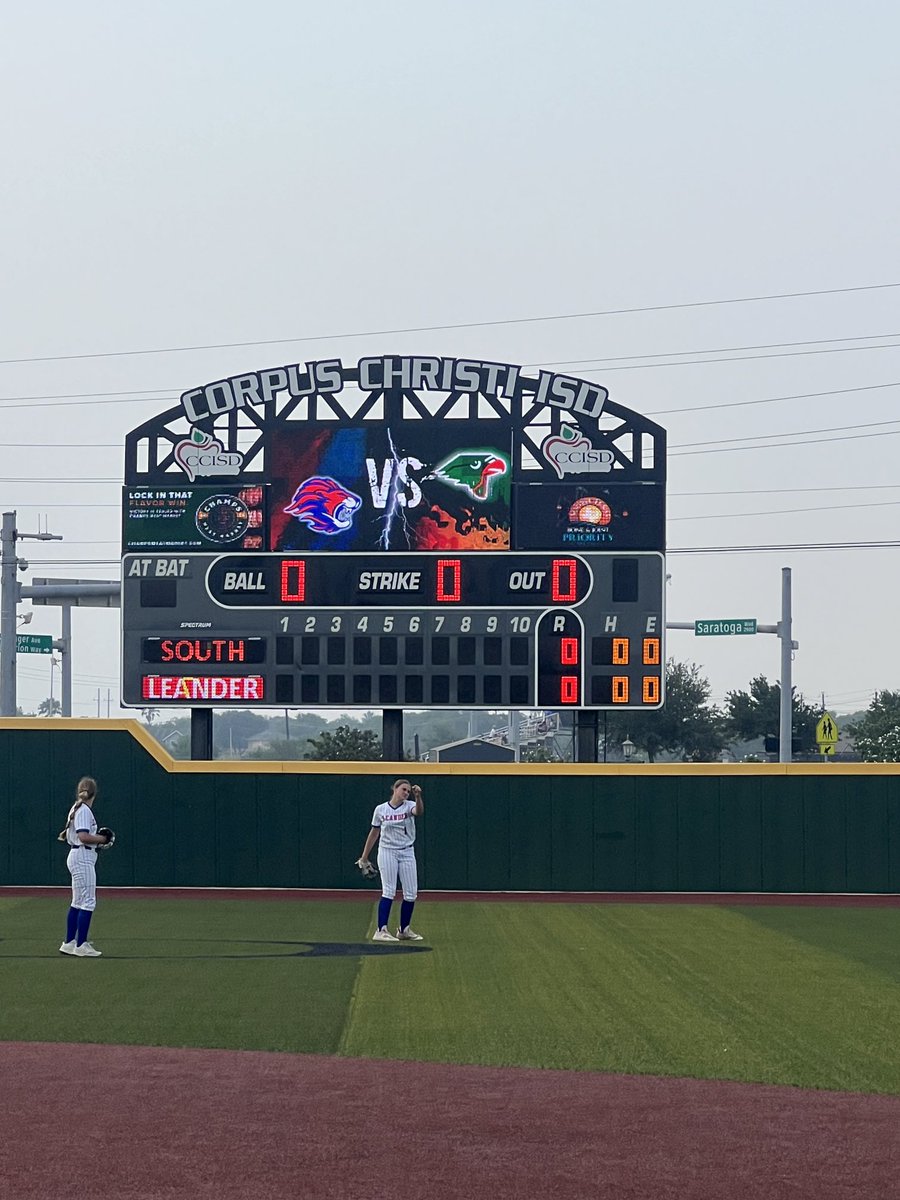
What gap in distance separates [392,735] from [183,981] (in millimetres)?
12766

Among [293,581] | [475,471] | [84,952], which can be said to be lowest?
[84,952]

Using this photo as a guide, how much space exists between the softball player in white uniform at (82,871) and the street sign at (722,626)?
2533cm

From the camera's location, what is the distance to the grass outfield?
10.6m

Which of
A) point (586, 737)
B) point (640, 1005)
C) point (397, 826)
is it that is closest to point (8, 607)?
point (586, 737)

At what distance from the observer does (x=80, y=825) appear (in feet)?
52.6

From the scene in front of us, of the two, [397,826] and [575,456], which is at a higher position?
[575,456]

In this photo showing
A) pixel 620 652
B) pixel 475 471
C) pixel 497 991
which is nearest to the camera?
pixel 497 991

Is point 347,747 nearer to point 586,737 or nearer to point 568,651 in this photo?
point 586,737

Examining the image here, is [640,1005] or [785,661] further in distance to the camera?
[785,661]

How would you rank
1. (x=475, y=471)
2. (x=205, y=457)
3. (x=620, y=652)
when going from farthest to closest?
(x=205, y=457) < (x=475, y=471) < (x=620, y=652)

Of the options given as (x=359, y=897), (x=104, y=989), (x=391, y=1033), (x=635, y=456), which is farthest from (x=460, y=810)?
(x=391, y=1033)

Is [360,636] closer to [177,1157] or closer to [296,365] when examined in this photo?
[296,365]

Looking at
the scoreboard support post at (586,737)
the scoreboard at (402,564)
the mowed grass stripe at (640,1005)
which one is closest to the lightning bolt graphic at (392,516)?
the scoreboard at (402,564)

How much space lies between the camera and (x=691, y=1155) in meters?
7.87
